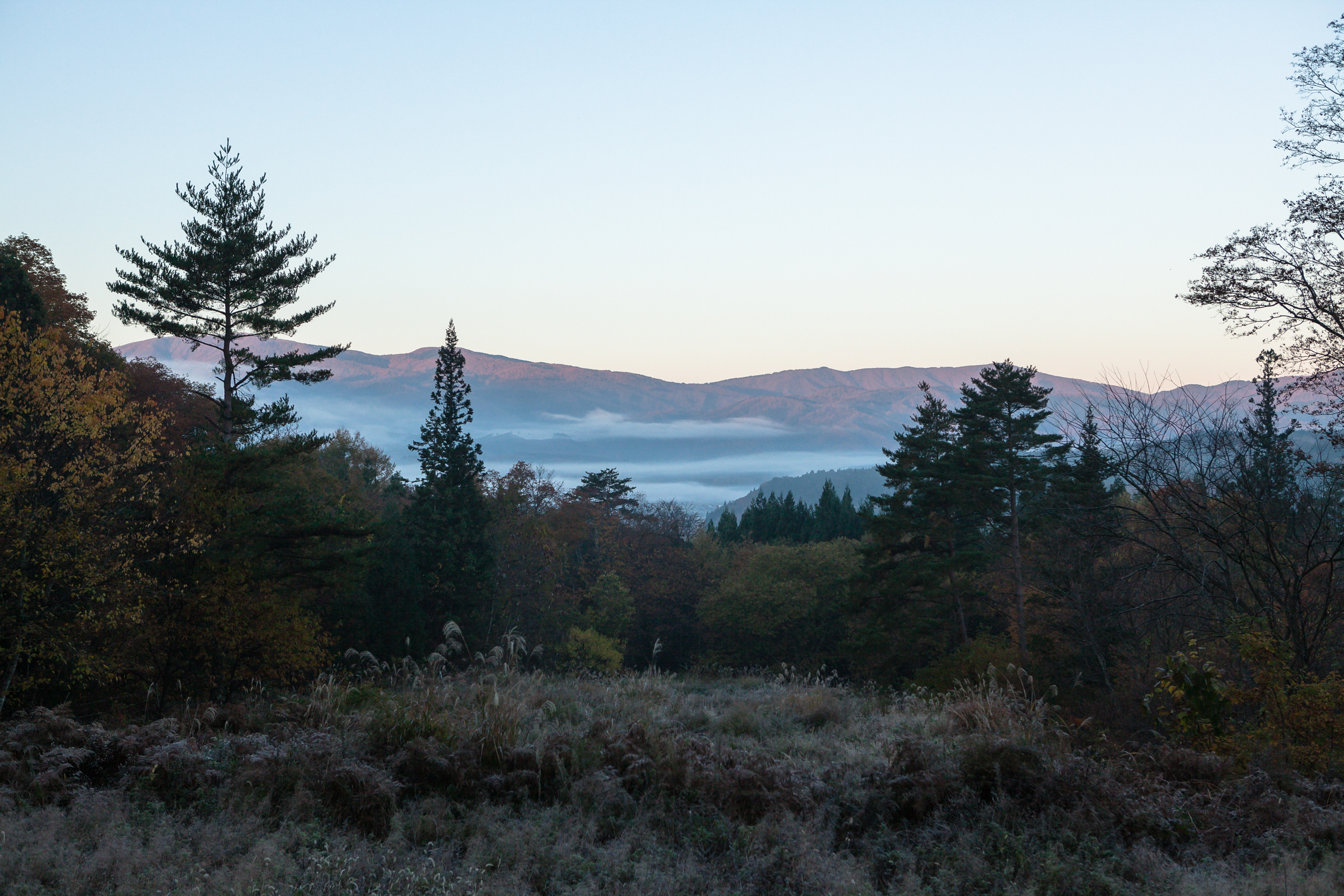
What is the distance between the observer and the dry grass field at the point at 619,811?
5418 millimetres

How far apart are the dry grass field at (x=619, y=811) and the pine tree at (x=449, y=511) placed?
1209 inches

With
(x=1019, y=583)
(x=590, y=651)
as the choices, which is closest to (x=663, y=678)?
(x=1019, y=583)

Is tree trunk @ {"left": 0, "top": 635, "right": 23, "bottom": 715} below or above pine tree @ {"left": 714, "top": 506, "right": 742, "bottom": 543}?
above

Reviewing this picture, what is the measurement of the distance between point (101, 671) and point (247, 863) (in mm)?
13235

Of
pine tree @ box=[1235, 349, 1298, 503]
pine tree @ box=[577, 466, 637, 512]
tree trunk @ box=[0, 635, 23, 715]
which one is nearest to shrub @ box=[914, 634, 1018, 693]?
pine tree @ box=[1235, 349, 1298, 503]

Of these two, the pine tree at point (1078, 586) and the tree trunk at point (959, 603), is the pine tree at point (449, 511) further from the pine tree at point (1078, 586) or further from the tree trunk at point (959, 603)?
the pine tree at point (1078, 586)

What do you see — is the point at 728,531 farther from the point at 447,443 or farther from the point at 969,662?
the point at 969,662

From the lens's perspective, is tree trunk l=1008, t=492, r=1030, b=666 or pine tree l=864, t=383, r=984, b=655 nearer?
tree trunk l=1008, t=492, r=1030, b=666

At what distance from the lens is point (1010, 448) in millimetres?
30094

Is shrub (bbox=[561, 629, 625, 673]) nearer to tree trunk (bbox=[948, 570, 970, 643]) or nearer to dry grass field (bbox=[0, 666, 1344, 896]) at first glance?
tree trunk (bbox=[948, 570, 970, 643])

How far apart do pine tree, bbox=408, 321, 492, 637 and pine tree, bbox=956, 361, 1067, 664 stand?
2476 centimetres

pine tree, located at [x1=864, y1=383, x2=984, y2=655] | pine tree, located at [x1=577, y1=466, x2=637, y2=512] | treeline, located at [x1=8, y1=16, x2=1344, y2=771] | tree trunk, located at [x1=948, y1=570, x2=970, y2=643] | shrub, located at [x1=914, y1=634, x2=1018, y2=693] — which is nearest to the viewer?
treeline, located at [x1=8, y1=16, x2=1344, y2=771]

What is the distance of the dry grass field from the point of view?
5418 mm

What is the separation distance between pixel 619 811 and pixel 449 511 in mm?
35155
